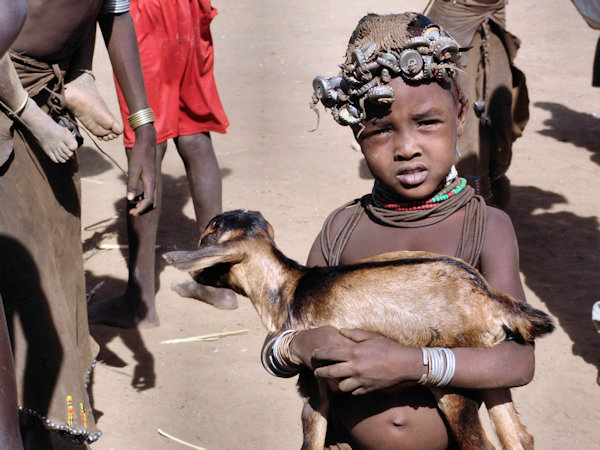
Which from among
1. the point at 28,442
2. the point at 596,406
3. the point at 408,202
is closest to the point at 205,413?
the point at 28,442

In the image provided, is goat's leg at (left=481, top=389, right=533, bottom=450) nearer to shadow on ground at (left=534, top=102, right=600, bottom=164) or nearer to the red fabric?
the red fabric

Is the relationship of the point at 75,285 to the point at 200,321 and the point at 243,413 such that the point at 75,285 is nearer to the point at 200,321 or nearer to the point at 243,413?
the point at 243,413

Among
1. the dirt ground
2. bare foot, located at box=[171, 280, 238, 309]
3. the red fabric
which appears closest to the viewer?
the dirt ground

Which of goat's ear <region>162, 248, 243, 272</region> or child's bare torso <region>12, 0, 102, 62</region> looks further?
child's bare torso <region>12, 0, 102, 62</region>

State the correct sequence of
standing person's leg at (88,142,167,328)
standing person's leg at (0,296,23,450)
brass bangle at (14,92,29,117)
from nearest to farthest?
standing person's leg at (0,296,23,450) < brass bangle at (14,92,29,117) < standing person's leg at (88,142,167,328)

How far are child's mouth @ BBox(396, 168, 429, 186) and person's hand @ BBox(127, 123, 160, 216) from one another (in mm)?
1602

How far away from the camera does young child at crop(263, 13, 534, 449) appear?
6.66 feet

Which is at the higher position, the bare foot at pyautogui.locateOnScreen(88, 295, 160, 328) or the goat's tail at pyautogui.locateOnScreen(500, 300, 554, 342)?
the goat's tail at pyautogui.locateOnScreen(500, 300, 554, 342)

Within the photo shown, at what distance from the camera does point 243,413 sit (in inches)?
167

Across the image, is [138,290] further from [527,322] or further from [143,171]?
[527,322]

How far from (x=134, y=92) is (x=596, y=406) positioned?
2.86m

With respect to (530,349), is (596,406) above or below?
below

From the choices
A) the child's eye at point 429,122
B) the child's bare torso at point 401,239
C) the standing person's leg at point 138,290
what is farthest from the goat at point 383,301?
the standing person's leg at point 138,290

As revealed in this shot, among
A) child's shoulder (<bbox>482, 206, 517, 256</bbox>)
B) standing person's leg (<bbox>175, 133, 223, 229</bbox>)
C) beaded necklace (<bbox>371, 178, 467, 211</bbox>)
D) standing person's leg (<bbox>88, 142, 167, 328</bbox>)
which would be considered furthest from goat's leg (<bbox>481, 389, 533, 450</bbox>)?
standing person's leg (<bbox>175, 133, 223, 229</bbox>)
